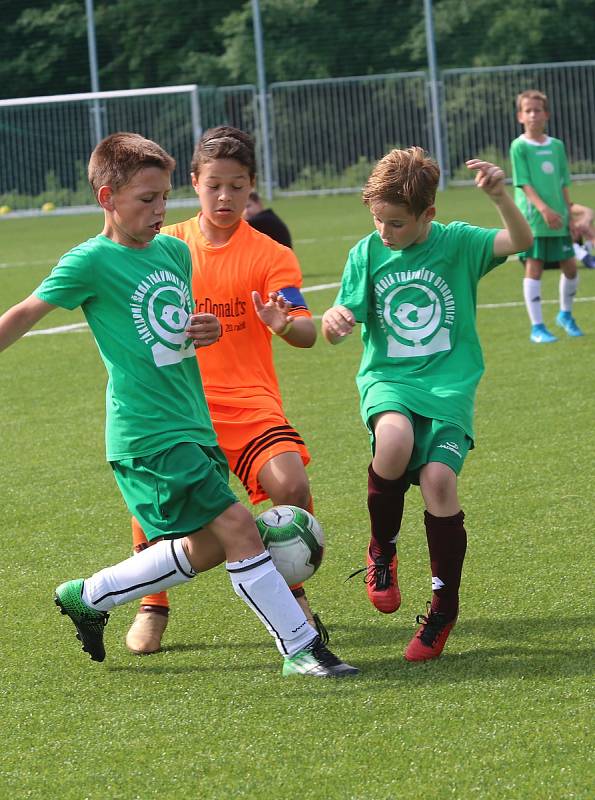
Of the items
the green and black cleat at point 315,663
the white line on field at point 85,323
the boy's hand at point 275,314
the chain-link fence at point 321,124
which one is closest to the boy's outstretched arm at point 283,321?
the boy's hand at point 275,314

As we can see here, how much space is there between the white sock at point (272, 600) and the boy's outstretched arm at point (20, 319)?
35.3 inches

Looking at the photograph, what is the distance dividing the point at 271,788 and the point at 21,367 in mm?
7360

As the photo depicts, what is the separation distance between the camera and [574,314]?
37.5 ft

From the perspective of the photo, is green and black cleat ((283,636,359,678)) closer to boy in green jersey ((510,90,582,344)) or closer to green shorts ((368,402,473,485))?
green shorts ((368,402,473,485))

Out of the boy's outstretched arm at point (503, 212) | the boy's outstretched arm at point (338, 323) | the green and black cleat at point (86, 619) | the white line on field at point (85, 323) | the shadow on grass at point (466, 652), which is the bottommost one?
the shadow on grass at point (466, 652)

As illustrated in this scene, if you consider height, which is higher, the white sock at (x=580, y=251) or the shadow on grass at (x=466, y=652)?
the white sock at (x=580, y=251)

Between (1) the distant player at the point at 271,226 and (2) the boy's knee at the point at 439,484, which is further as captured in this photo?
(1) the distant player at the point at 271,226

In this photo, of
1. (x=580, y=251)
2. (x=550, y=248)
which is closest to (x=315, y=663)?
(x=550, y=248)

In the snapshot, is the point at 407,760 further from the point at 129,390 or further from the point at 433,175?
the point at 433,175

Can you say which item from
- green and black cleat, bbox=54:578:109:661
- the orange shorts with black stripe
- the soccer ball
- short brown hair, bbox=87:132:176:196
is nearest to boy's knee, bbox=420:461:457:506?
the soccer ball

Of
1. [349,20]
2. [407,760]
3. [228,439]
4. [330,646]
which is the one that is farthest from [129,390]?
[349,20]

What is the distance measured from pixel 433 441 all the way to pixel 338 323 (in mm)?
465

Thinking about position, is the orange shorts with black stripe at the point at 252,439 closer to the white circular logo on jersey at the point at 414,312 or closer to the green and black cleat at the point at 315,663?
the white circular logo on jersey at the point at 414,312

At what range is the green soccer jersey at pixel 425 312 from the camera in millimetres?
4277
